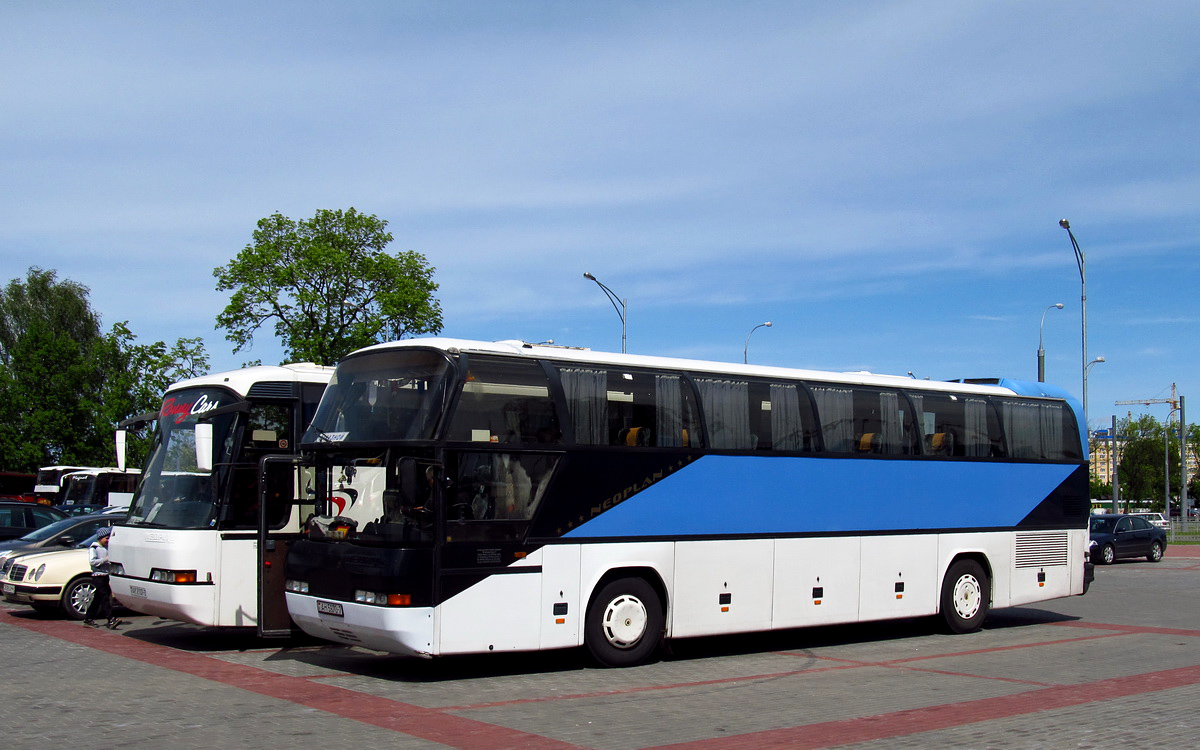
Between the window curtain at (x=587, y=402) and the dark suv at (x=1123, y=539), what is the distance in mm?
27582

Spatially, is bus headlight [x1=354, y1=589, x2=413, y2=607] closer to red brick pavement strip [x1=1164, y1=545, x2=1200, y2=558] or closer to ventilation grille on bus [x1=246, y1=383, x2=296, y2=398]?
ventilation grille on bus [x1=246, y1=383, x2=296, y2=398]

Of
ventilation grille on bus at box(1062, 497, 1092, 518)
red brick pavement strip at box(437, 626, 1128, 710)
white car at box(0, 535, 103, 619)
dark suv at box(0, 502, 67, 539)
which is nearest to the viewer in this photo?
red brick pavement strip at box(437, 626, 1128, 710)

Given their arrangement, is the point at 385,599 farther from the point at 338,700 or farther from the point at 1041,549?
the point at 1041,549

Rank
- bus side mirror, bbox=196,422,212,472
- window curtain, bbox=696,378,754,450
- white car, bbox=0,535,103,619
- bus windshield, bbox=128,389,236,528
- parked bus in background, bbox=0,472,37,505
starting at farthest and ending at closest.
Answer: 1. parked bus in background, bbox=0,472,37,505
2. white car, bbox=0,535,103,619
3. window curtain, bbox=696,378,754,450
4. bus windshield, bbox=128,389,236,528
5. bus side mirror, bbox=196,422,212,472

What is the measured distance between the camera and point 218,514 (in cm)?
1293

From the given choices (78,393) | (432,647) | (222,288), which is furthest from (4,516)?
(78,393)

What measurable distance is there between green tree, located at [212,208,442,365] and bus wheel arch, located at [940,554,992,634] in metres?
35.6

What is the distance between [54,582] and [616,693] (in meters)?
10.0

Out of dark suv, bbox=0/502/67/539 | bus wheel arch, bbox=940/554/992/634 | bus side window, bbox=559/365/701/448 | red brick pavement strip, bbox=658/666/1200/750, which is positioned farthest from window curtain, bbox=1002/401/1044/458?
dark suv, bbox=0/502/67/539

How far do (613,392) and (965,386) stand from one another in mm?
6717

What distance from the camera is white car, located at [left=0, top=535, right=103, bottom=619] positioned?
16.6m

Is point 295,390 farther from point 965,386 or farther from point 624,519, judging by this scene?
point 965,386

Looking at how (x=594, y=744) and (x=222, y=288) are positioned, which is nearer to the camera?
(x=594, y=744)

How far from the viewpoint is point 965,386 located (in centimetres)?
1680
